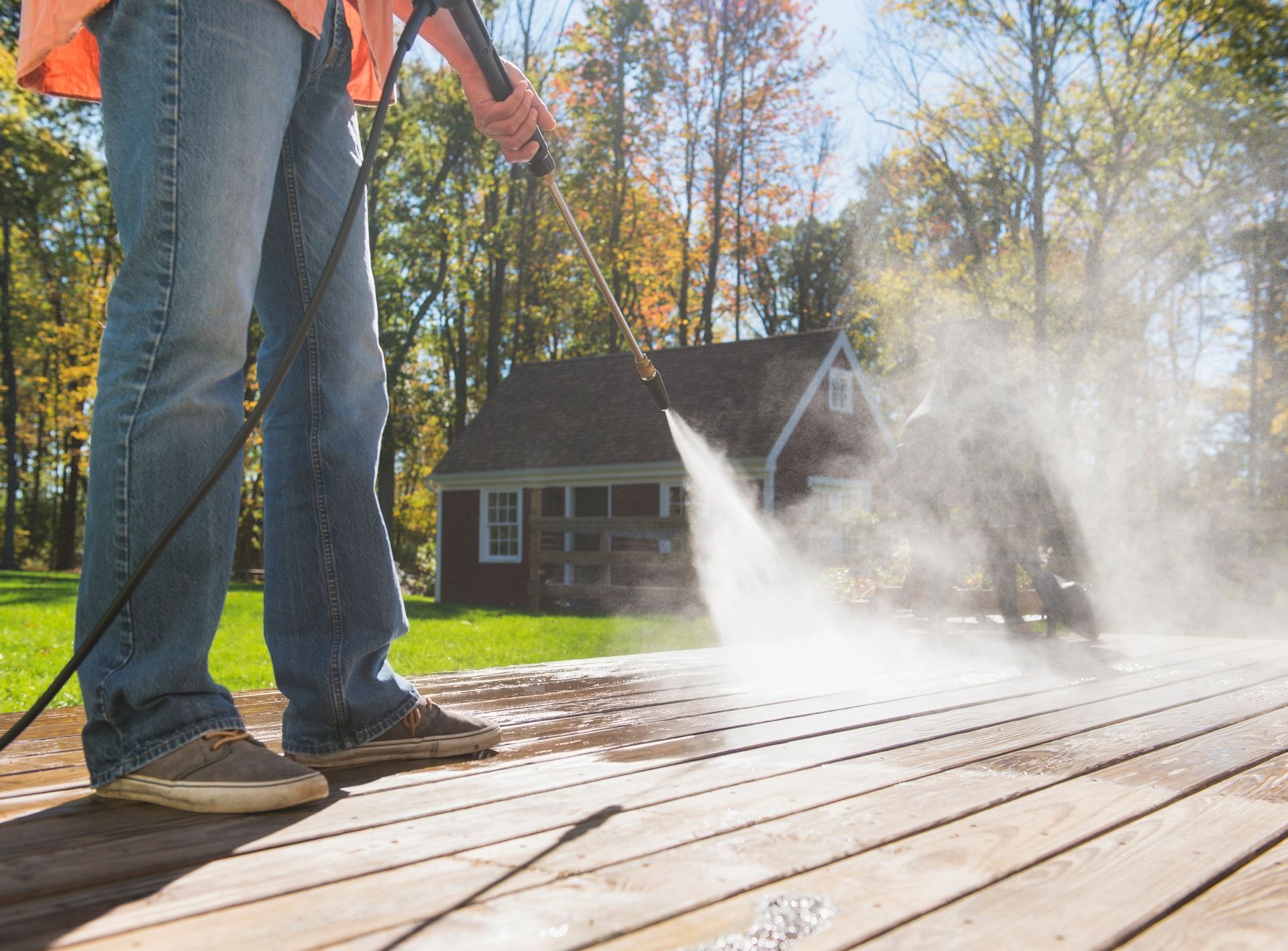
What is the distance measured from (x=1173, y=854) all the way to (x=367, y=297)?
1.48 meters

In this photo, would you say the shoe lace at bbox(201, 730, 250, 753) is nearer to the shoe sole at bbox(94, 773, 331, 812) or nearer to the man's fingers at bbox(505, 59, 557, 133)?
the shoe sole at bbox(94, 773, 331, 812)

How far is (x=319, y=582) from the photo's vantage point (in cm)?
183

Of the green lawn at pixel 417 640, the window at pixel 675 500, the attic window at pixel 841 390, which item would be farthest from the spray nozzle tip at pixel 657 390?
the attic window at pixel 841 390

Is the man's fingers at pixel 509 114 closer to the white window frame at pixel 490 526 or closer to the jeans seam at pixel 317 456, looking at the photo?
the jeans seam at pixel 317 456

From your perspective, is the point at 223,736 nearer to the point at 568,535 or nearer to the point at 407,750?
the point at 407,750

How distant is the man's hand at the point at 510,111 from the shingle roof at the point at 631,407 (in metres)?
14.9

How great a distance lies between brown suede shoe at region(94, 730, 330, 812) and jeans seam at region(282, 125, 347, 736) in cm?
30

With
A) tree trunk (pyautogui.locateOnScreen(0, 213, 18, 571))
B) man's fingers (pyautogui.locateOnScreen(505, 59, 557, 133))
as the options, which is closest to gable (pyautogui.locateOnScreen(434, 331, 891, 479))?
tree trunk (pyautogui.locateOnScreen(0, 213, 18, 571))

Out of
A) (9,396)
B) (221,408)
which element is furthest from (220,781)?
(9,396)

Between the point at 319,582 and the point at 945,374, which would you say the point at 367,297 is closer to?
the point at 319,582

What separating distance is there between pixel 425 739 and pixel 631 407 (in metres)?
17.6

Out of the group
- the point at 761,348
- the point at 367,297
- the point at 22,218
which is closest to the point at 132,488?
the point at 367,297

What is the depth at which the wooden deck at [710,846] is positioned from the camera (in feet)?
3.11

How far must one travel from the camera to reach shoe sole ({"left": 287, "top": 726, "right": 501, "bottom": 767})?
1789 mm
